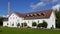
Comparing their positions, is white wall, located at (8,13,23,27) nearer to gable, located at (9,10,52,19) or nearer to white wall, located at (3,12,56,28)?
white wall, located at (3,12,56,28)

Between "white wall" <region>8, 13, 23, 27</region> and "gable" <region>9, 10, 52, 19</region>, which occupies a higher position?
"gable" <region>9, 10, 52, 19</region>

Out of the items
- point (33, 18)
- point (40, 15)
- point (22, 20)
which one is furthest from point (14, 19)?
point (40, 15)

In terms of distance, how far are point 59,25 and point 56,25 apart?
5.55ft

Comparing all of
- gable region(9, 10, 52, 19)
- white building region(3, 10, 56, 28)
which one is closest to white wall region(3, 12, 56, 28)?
white building region(3, 10, 56, 28)

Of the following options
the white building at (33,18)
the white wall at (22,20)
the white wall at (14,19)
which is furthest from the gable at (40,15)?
the white wall at (14,19)

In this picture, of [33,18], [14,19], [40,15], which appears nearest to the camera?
[40,15]

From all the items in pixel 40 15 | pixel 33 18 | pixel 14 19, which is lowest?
pixel 14 19

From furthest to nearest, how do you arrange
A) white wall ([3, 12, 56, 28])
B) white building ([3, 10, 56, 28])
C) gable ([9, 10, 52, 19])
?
1. gable ([9, 10, 52, 19])
2. white building ([3, 10, 56, 28])
3. white wall ([3, 12, 56, 28])

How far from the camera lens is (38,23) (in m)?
72.6

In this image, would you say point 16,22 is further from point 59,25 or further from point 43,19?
point 59,25

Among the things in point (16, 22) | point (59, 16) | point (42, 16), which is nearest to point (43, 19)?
point (42, 16)

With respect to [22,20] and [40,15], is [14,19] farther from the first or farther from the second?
[40,15]

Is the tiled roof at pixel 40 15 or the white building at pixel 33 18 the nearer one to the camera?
the white building at pixel 33 18

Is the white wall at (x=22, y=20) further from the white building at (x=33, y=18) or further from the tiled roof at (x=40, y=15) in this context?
the tiled roof at (x=40, y=15)
